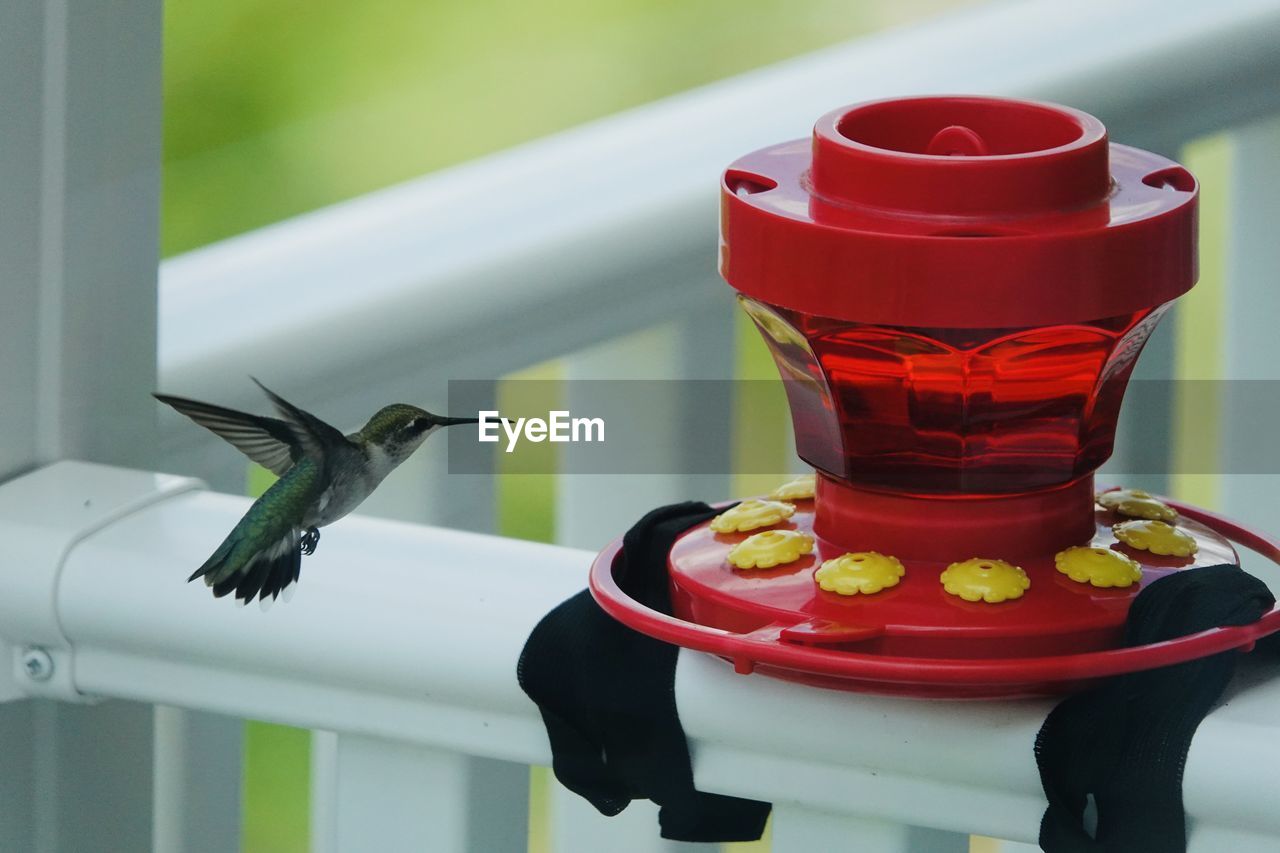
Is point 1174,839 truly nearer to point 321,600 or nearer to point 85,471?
point 321,600

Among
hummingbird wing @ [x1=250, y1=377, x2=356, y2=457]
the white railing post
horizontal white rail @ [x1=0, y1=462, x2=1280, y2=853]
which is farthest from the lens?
the white railing post

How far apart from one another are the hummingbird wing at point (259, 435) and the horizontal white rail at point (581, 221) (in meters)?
0.07

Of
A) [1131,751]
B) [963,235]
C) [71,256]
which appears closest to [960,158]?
[963,235]

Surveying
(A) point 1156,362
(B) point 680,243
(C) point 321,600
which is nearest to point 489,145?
(B) point 680,243

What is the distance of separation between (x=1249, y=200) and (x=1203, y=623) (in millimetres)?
449

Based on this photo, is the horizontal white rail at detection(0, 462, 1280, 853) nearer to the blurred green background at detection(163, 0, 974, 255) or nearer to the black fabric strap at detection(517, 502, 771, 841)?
the black fabric strap at detection(517, 502, 771, 841)

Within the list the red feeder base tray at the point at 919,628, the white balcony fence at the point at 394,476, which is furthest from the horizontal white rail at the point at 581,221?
the red feeder base tray at the point at 919,628

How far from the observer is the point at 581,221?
670mm

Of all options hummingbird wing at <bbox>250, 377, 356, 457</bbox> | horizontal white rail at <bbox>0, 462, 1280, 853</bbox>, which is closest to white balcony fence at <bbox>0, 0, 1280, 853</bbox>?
horizontal white rail at <bbox>0, 462, 1280, 853</bbox>

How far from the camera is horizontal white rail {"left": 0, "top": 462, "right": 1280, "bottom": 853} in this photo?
1.62ft

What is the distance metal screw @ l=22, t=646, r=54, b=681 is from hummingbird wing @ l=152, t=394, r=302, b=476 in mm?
308

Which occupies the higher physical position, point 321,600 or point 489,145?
point 489,145

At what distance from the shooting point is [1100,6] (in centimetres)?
81

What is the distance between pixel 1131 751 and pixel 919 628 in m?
0.08
